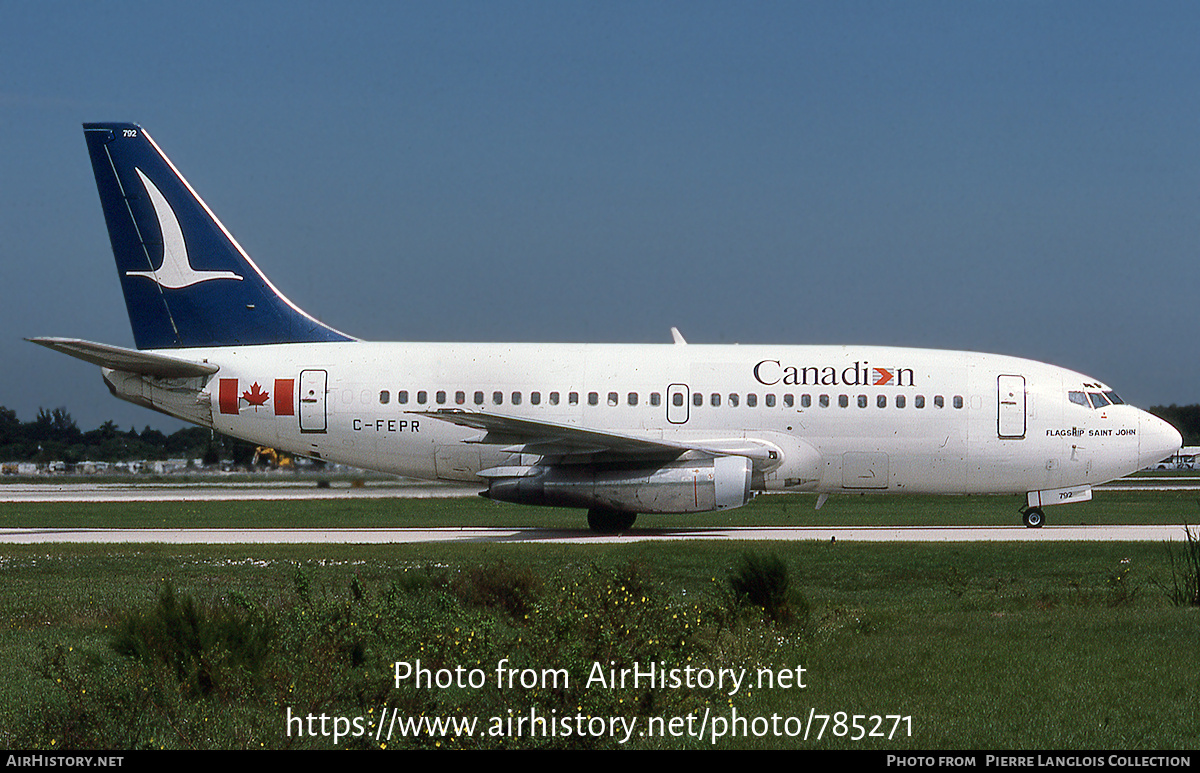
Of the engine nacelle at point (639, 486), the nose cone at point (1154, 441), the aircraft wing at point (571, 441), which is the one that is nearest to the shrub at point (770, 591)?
the aircraft wing at point (571, 441)

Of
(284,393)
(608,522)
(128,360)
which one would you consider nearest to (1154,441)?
(608,522)

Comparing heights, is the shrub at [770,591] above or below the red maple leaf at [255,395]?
below

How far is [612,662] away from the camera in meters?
8.96

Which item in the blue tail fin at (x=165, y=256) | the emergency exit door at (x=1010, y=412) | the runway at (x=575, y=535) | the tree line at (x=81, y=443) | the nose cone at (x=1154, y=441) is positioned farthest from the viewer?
the tree line at (x=81, y=443)

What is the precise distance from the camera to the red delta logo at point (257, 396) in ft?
87.9

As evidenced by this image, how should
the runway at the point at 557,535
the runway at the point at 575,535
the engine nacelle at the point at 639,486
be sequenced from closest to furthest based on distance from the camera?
the runway at the point at 575,535 < the runway at the point at 557,535 < the engine nacelle at the point at 639,486

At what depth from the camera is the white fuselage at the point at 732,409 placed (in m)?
26.3

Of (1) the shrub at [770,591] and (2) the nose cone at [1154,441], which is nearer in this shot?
(1) the shrub at [770,591]

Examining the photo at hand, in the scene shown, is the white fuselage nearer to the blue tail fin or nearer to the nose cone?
the nose cone

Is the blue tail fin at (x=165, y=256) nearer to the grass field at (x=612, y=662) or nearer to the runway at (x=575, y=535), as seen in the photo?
the runway at (x=575, y=535)

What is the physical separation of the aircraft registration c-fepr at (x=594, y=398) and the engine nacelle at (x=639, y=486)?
0.19 meters

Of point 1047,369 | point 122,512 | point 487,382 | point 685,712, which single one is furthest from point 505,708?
point 122,512

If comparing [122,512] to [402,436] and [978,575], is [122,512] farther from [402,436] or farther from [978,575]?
[978,575]

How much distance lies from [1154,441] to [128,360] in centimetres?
2247
